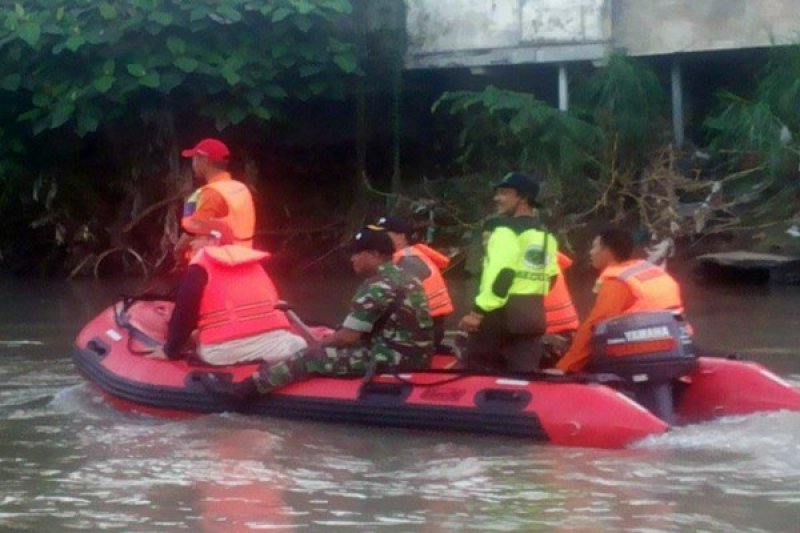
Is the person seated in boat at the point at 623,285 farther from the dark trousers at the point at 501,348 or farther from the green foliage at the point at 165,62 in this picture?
the green foliage at the point at 165,62

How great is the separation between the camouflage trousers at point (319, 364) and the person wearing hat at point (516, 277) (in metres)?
0.50

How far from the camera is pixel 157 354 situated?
28.9 feet

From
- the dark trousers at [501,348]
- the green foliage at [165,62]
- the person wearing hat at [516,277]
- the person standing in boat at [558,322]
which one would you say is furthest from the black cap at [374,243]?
the green foliage at [165,62]

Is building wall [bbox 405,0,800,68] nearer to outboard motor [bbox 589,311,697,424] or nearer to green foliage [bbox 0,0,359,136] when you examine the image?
green foliage [bbox 0,0,359,136]

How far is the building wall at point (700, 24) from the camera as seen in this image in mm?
15516

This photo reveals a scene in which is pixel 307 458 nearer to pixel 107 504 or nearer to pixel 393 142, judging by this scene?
pixel 107 504

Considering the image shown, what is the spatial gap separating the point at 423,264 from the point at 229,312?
111 centimetres

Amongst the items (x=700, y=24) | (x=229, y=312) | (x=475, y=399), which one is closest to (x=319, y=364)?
(x=229, y=312)

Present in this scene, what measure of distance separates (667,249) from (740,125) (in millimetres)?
1411

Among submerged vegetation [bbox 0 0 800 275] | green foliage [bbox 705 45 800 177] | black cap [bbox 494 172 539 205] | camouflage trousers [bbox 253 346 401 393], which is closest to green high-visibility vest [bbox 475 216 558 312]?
black cap [bbox 494 172 539 205]

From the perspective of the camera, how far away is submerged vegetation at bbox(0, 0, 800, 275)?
1527cm

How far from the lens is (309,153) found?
19.1 meters

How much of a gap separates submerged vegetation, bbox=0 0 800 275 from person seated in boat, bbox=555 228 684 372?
6.72 meters

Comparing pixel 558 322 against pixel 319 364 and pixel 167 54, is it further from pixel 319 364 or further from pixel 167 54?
pixel 167 54
